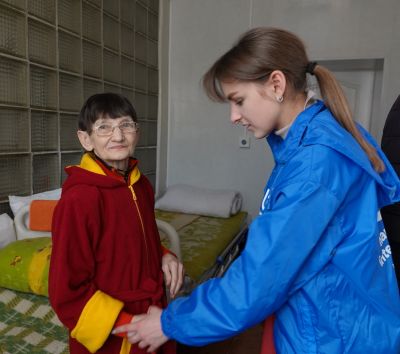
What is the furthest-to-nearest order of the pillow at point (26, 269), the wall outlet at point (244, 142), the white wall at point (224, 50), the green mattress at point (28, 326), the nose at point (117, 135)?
the wall outlet at point (244, 142) → the white wall at point (224, 50) → the pillow at point (26, 269) → the green mattress at point (28, 326) → the nose at point (117, 135)

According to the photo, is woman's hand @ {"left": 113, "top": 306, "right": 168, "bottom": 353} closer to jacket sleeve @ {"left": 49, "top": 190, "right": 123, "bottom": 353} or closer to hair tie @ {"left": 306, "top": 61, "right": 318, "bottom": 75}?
jacket sleeve @ {"left": 49, "top": 190, "right": 123, "bottom": 353}

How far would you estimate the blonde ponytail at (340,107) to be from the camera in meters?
0.72

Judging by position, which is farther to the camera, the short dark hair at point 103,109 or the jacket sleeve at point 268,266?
the short dark hair at point 103,109

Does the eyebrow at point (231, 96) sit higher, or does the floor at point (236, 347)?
the eyebrow at point (231, 96)

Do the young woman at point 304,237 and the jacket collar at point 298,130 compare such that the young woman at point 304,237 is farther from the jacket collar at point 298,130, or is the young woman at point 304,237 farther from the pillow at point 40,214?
the pillow at point 40,214

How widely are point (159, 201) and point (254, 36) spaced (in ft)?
8.22

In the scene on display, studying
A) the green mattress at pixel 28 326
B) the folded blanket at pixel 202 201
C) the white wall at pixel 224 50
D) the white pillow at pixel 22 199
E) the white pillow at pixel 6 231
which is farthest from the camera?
the folded blanket at pixel 202 201

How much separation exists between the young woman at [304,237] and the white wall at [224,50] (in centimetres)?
234

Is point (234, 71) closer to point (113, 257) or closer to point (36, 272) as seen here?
point (113, 257)

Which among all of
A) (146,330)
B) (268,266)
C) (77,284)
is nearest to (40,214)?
(77,284)

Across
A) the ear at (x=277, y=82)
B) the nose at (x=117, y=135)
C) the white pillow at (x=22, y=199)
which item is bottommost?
the white pillow at (x=22, y=199)

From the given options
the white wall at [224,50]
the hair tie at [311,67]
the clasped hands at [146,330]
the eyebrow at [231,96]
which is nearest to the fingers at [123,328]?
the clasped hands at [146,330]

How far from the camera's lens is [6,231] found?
1695 mm

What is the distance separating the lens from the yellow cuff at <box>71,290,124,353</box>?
31.5 inches
